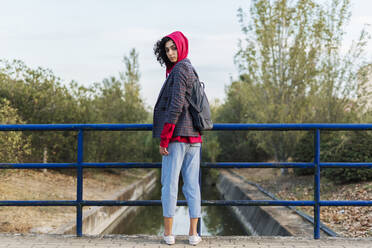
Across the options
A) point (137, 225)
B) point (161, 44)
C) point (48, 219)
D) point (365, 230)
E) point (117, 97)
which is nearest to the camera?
point (161, 44)

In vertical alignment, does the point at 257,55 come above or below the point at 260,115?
above

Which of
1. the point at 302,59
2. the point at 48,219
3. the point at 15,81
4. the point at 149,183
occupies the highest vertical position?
the point at 302,59

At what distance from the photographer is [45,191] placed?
37.3ft

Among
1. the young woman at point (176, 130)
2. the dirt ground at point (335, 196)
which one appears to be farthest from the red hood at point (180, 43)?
the dirt ground at point (335, 196)

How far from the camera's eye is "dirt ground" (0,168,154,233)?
7.91 metres

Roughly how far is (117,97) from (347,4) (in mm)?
10064

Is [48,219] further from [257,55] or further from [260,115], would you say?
[257,55]

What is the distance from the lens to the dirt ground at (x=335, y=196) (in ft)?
23.6

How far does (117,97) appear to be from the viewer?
1856 centimetres

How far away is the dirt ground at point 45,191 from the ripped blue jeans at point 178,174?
180 inches

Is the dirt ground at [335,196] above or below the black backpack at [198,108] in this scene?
below

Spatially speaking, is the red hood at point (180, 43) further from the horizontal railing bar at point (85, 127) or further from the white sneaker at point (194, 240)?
the white sneaker at point (194, 240)

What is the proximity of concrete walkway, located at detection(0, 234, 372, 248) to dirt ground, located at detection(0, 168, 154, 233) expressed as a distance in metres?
3.58

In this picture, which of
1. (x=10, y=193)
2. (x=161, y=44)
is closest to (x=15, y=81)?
(x=10, y=193)
